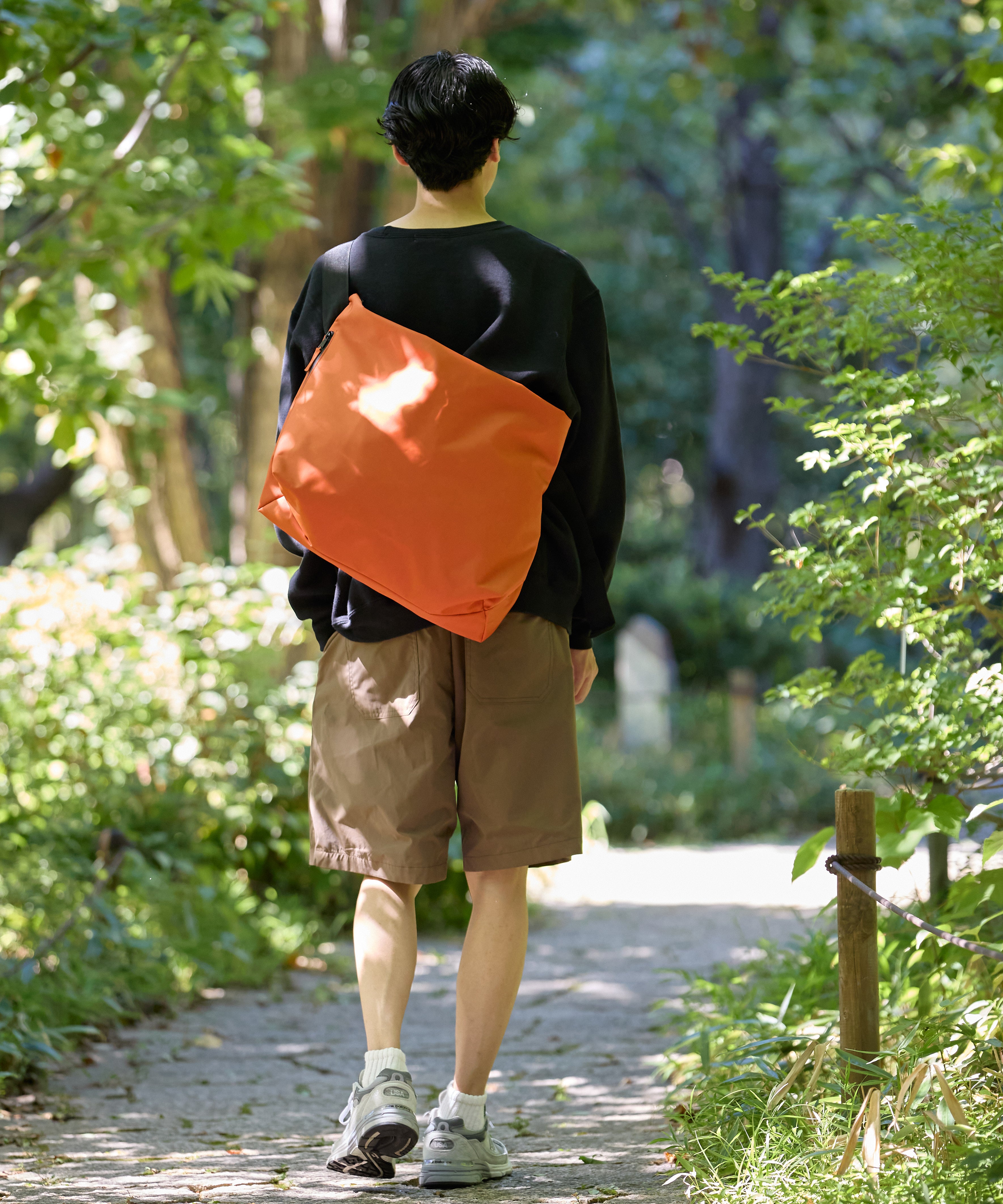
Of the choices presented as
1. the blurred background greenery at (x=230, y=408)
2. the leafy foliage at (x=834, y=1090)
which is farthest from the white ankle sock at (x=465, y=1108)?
the blurred background greenery at (x=230, y=408)

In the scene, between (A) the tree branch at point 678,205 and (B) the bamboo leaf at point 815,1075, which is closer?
(B) the bamboo leaf at point 815,1075

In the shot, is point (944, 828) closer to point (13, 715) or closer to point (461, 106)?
point (461, 106)

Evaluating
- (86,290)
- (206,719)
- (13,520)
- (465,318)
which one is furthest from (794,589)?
(13,520)

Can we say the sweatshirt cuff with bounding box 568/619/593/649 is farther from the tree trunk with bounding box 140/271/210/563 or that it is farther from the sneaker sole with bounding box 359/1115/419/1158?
the tree trunk with bounding box 140/271/210/563

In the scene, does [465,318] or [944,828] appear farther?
[944,828]

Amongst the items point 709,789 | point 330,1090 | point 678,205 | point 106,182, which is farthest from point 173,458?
point 678,205

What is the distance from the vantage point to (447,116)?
7.30ft

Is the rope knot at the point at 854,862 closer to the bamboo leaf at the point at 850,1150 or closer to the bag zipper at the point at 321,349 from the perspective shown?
the bamboo leaf at the point at 850,1150

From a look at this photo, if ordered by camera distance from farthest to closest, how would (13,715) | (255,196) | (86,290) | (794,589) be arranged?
1. (86,290)
2. (13,715)
3. (255,196)
4. (794,589)

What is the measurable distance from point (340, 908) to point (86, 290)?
3.88 meters

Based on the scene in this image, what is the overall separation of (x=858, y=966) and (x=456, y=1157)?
76cm

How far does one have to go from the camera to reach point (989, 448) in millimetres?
2494

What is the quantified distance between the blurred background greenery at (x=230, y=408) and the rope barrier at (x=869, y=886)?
0.74 m

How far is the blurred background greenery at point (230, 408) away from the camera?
13.4 feet
